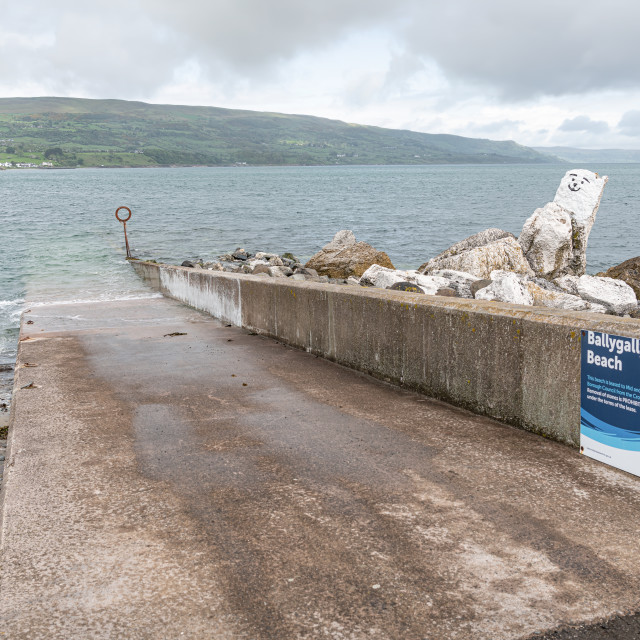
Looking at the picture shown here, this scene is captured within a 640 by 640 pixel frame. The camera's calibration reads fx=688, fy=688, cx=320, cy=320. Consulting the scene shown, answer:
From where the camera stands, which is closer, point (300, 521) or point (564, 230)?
point (300, 521)

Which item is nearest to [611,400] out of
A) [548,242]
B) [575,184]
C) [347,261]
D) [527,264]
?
[527,264]

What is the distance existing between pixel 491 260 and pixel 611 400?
14196 mm

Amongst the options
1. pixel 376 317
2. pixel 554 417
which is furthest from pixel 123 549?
pixel 376 317

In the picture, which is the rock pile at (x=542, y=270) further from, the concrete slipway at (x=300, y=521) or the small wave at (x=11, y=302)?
the small wave at (x=11, y=302)

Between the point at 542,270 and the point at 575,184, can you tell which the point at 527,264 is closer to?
the point at 542,270

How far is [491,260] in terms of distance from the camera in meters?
18.0

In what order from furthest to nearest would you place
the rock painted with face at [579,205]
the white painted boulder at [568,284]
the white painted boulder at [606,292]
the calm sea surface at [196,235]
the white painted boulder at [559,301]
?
the calm sea surface at [196,235] < the rock painted with face at [579,205] < the white painted boulder at [568,284] < the white painted boulder at [606,292] < the white painted boulder at [559,301]

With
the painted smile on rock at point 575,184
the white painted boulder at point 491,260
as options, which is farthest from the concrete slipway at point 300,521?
the painted smile on rock at point 575,184

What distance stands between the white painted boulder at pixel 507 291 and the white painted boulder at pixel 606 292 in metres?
2.77

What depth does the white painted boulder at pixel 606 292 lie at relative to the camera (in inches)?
598

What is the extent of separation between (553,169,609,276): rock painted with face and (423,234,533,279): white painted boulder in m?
2.79

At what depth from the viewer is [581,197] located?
19984 millimetres

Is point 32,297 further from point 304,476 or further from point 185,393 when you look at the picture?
point 304,476

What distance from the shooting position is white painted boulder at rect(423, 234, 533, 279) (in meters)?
17.6
